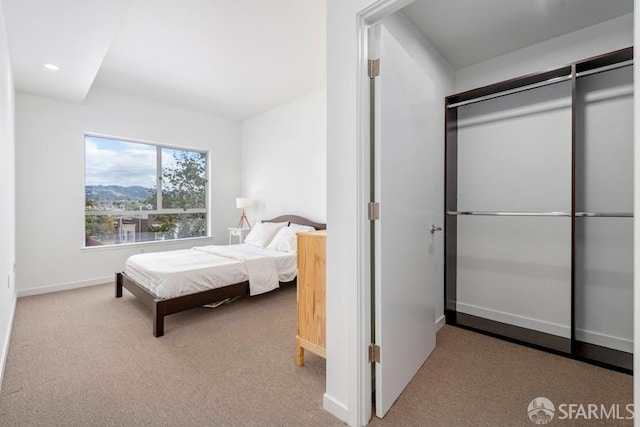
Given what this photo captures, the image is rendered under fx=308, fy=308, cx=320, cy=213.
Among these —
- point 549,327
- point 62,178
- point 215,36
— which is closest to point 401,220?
point 549,327

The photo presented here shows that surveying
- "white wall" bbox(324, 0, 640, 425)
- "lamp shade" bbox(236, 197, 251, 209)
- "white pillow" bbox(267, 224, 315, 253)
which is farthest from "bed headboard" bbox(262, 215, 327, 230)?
"white wall" bbox(324, 0, 640, 425)

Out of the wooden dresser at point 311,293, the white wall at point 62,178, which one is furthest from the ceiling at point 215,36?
the wooden dresser at point 311,293

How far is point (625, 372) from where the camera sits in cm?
207

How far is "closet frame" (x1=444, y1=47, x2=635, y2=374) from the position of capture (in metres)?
2.20

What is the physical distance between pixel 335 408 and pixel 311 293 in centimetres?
67

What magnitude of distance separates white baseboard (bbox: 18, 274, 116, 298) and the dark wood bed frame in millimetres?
941

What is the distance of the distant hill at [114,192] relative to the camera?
4461 mm

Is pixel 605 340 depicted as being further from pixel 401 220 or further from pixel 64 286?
pixel 64 286

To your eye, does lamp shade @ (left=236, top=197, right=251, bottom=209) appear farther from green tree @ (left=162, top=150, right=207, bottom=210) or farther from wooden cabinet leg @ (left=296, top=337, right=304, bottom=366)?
wooden cabinet leg @ (left=296, top=337, right=304, bottom=366)

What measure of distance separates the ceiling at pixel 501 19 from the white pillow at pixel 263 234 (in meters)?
3.23

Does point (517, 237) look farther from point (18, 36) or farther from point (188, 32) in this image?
point (18, 36)

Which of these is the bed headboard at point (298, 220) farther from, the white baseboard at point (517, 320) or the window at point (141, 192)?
the white baseboard at point (517, 320)

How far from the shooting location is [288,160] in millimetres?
5191

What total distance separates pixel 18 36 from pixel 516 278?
4677mm
